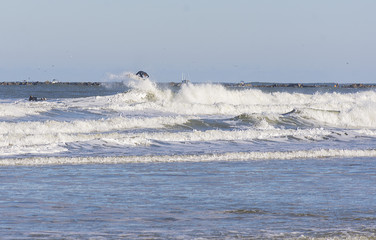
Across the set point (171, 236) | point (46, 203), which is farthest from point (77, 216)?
point (171, 236)

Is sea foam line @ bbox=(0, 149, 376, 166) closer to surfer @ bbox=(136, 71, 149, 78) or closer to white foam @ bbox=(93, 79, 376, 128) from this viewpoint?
white foam @ bbox=(93, 79, 376, 128)

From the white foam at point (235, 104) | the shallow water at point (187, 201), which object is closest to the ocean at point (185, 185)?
the shallow water at point (187, 201)

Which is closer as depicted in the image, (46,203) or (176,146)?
(46,203)

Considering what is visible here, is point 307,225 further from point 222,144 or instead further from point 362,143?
point 362,143

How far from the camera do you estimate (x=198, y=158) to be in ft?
56.0

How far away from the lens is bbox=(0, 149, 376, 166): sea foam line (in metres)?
15.8

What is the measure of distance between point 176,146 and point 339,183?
8.54m

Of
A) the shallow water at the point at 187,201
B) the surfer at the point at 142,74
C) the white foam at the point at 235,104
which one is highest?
the surfer at the point at 142,74

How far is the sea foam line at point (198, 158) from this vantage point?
52.0 ft

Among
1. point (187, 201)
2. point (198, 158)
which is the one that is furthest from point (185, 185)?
point (198, 158)

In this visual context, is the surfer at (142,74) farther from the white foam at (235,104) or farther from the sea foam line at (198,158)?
the sea foam line at (198,158)

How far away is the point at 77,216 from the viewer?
937 cm

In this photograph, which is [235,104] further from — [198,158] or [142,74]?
[198,158]

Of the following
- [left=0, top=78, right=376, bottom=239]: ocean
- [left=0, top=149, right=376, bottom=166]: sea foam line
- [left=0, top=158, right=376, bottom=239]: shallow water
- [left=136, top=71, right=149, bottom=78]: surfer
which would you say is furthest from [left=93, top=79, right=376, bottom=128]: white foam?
[left=136, top=71, right=149, bottom=78]: surfer
